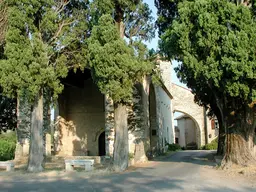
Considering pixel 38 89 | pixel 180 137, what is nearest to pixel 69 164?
pixel 38 89

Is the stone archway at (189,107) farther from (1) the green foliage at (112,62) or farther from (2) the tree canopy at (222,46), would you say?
(1) the green foliage at (112,62)

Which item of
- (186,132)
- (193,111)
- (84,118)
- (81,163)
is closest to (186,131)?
(186,132)

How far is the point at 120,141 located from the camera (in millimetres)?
12500

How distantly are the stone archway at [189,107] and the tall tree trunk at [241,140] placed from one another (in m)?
23.9

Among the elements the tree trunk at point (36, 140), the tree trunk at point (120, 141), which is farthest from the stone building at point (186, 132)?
the tree trunk at point (36, 140)

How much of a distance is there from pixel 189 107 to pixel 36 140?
25.5 m

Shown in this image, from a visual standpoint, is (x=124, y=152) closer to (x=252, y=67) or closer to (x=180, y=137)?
(x=252, y=67)

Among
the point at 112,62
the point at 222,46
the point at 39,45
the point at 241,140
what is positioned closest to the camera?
the point at 222,46

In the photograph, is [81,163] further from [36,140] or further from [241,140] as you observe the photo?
[241,140]

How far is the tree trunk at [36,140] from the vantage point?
1291cm

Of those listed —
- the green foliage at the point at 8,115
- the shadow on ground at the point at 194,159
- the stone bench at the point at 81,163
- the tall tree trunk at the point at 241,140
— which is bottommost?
the shadow on ground at the point at 194,159

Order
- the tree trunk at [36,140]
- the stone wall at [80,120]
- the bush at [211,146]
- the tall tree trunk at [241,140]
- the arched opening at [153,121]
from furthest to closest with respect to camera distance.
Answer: the bush at [211,146] < the stone wall at [80,120] < the arched opening at [153,121] < the tree trunk at [36,140] < the tall tree trunk at [241,140]

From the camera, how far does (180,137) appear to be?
152 feet

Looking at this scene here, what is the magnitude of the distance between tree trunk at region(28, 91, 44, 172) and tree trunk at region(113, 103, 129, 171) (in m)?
3.20
